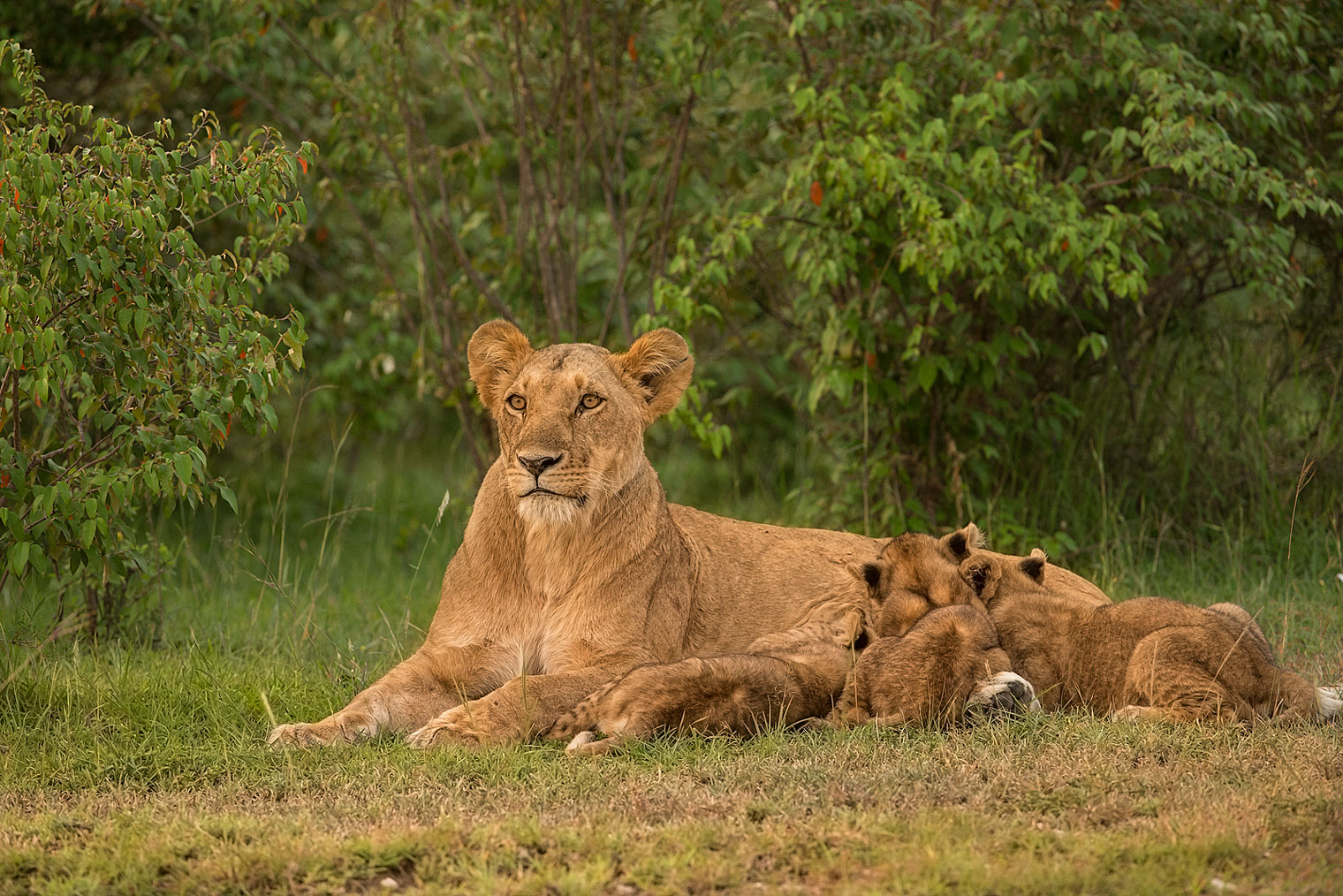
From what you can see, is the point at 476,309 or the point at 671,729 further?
the point at 476,309

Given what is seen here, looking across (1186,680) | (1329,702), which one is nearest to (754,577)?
(1186,680)

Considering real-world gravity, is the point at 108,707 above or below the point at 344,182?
below

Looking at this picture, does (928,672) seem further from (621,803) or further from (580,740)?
(621,803)

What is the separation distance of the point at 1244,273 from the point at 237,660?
588cm

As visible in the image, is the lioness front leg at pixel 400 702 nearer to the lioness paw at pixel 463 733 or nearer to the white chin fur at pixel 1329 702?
the lioness paw at pixel 463 733

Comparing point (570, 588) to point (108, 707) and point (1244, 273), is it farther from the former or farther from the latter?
point (1244, 273)

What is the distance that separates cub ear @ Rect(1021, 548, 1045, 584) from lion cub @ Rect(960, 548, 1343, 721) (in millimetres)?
143

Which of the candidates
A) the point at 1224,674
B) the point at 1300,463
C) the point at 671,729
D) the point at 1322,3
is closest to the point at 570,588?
the point at 671,729

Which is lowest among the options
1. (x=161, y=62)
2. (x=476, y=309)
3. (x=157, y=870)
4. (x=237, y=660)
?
(x=237, y=660)

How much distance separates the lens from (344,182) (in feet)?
33.6

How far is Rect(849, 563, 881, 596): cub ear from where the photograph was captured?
6.04 m

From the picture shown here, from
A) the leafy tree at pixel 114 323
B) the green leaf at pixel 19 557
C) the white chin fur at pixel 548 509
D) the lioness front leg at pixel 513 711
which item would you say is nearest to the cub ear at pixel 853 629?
the lioness front leg at pixel 513 711

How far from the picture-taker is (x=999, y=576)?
6.10 m

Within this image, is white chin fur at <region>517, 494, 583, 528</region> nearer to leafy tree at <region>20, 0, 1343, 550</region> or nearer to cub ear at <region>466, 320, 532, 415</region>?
cub ear at <region>466, 320, 532, 415</region>
